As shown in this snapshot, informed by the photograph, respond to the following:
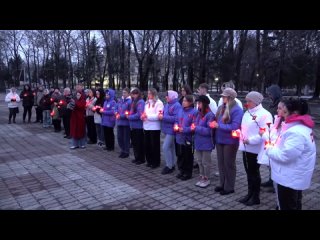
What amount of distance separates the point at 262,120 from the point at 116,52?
39.1 m

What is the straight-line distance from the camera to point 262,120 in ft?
15.6

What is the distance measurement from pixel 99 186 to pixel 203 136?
93.1 inches

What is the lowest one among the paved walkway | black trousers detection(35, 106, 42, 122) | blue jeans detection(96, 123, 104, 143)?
the paved walkway

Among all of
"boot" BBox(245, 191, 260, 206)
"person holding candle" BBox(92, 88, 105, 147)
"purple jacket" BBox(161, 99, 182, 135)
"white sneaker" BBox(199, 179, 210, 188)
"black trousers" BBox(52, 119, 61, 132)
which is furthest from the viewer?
"black trousers" BBox(52, 119, 61, 132)

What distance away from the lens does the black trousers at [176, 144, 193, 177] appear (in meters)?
6.36

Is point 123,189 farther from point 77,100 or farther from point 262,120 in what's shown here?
point 77,100

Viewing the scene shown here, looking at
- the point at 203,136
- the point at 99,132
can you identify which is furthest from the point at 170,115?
the point at 99,132

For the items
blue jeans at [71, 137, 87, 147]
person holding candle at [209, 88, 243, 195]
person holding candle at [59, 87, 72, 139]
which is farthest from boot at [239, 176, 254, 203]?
person holding candle at [59, 87, 72, 139]

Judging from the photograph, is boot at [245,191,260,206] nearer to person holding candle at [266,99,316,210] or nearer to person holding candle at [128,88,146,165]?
person holding candle at [266,99,316,210]

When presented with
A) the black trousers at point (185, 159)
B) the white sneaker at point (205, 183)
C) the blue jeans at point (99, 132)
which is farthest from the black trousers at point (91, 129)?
the white sneaker at point (205, 183)

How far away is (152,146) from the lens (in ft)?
23.9

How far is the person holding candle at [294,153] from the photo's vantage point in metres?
3.44

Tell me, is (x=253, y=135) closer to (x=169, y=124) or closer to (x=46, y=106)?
(x=169, y=124)
